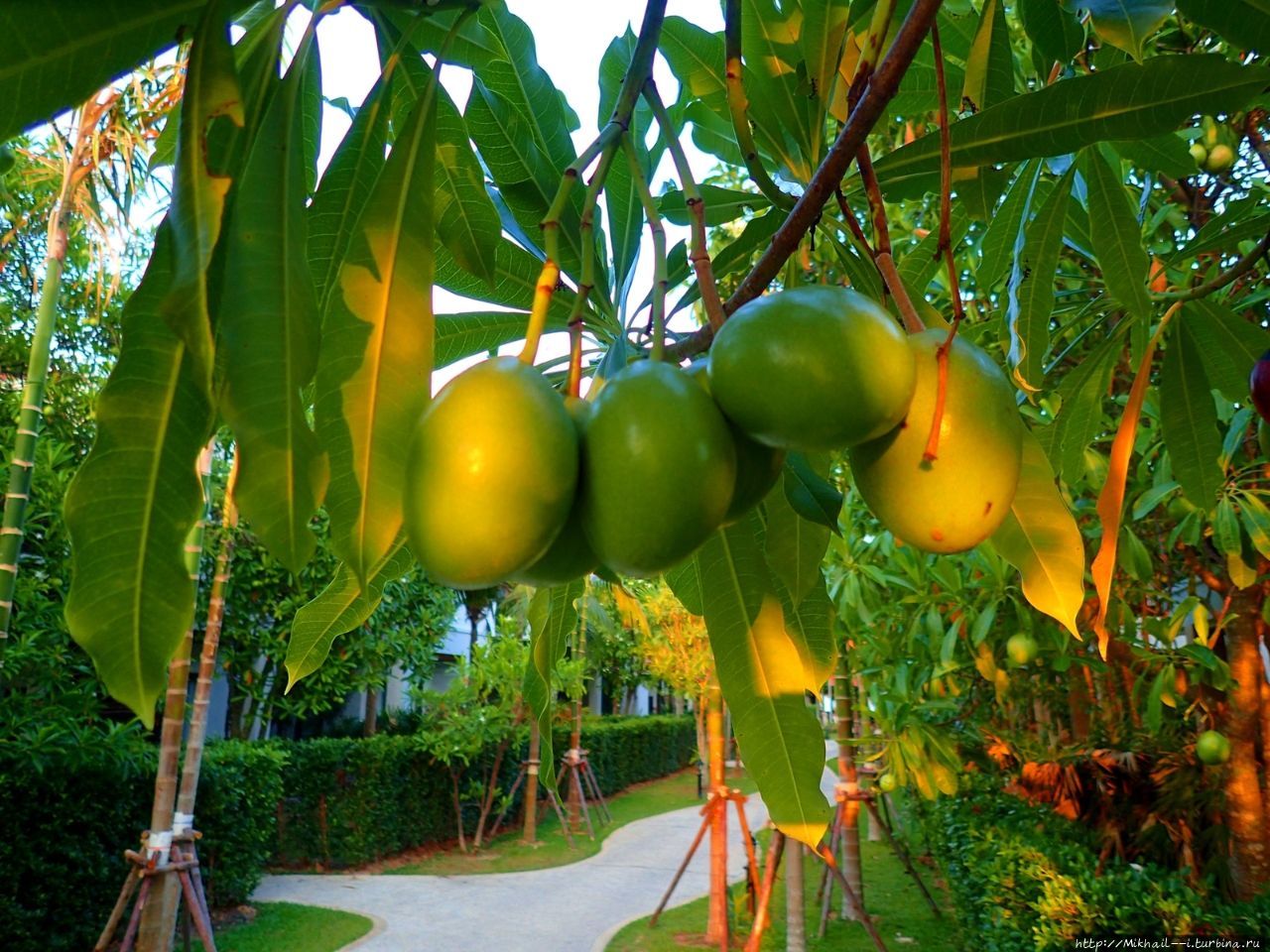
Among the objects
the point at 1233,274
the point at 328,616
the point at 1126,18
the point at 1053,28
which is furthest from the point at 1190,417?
the point at 328,616

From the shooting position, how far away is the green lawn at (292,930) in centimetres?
599

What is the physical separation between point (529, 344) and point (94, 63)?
32 cm

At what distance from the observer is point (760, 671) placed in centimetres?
85

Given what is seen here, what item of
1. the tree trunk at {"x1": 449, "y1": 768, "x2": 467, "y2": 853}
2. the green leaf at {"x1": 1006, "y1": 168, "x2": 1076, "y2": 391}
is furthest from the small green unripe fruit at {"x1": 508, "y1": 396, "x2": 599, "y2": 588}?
the tree trunk at {"x1": 449, "y1": 768, "x2": 467, "y2": 853}

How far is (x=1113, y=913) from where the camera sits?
2801 mm

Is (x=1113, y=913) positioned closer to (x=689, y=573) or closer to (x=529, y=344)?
(x=689, y=573)

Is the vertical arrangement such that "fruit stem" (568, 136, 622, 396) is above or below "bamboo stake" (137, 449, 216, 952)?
above

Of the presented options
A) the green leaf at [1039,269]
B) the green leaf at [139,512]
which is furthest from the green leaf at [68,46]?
the green leaf at [1039,269]

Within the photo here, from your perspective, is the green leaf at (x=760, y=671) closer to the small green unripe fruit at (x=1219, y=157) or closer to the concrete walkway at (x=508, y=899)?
the small green unripe fruit at (x=1219, y=157)

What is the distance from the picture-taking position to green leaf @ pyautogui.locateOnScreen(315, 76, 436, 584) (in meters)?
0.60

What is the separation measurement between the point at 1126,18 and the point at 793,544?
0.55 m

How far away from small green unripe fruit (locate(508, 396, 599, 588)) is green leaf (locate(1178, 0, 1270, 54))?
0.66 meters

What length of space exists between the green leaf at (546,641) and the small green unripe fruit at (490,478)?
16.4 inches

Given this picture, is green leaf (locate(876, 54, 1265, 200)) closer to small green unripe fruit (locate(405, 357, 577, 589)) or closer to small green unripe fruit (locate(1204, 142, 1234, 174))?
small green unripe fruit (locate(405, 357, 577, 589))
